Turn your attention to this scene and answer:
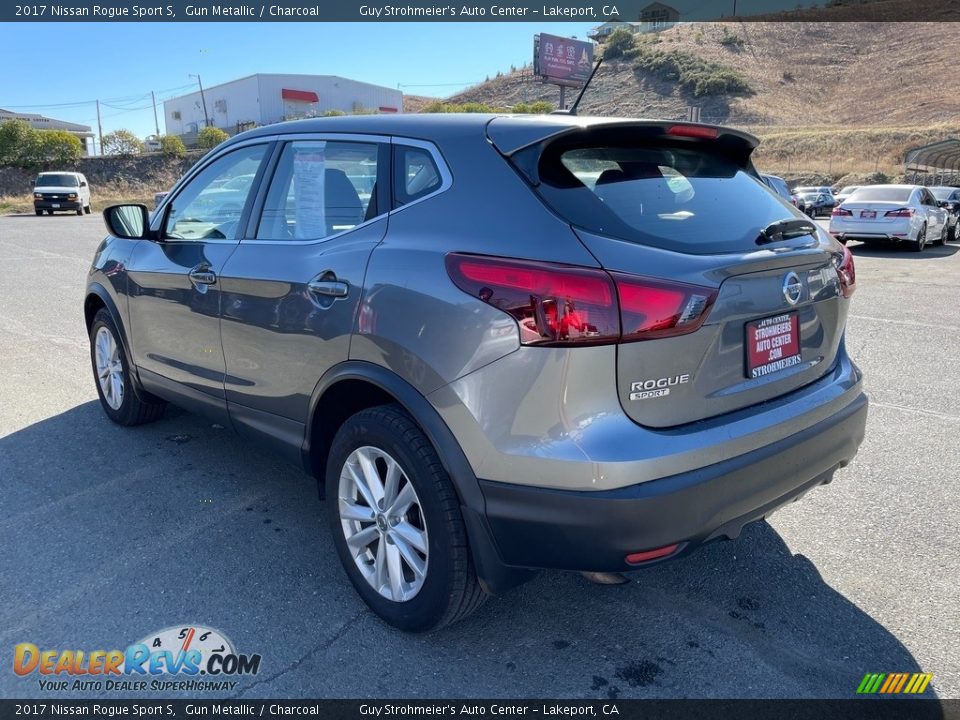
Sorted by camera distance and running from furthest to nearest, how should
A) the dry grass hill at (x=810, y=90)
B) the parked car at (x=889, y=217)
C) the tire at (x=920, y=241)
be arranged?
the dry grass hill at (x=810, y=90)
the tire at (x=920, y=241)
the parked car at (x=889, y=217)

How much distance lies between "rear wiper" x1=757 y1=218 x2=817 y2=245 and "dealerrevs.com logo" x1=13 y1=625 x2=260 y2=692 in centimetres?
236

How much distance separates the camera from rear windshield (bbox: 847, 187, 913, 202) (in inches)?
633

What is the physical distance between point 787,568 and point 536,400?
168cm

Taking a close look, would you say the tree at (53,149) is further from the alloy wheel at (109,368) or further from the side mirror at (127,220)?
the side mirror at (127,220)

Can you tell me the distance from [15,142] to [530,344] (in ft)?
173

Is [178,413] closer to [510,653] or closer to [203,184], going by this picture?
[203,184]

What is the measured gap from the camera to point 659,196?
266 centimetres

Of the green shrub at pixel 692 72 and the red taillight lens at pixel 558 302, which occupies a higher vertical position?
the green shrub at pixel 692 72

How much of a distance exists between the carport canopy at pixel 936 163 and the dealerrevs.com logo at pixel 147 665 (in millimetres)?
47627

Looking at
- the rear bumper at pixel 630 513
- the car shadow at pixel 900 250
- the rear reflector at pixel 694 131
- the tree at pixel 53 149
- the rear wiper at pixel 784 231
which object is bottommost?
the car shadow at pixel 900 250

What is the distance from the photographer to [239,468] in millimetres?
4352

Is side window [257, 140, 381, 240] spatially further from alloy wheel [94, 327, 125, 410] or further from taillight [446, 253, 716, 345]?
alloy wheel [94, 327, 125, 410]

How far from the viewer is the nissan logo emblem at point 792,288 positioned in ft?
8.51

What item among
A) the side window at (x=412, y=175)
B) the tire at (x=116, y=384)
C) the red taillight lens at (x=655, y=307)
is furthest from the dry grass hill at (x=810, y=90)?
the red taillight lens at (x=655, y=307)
